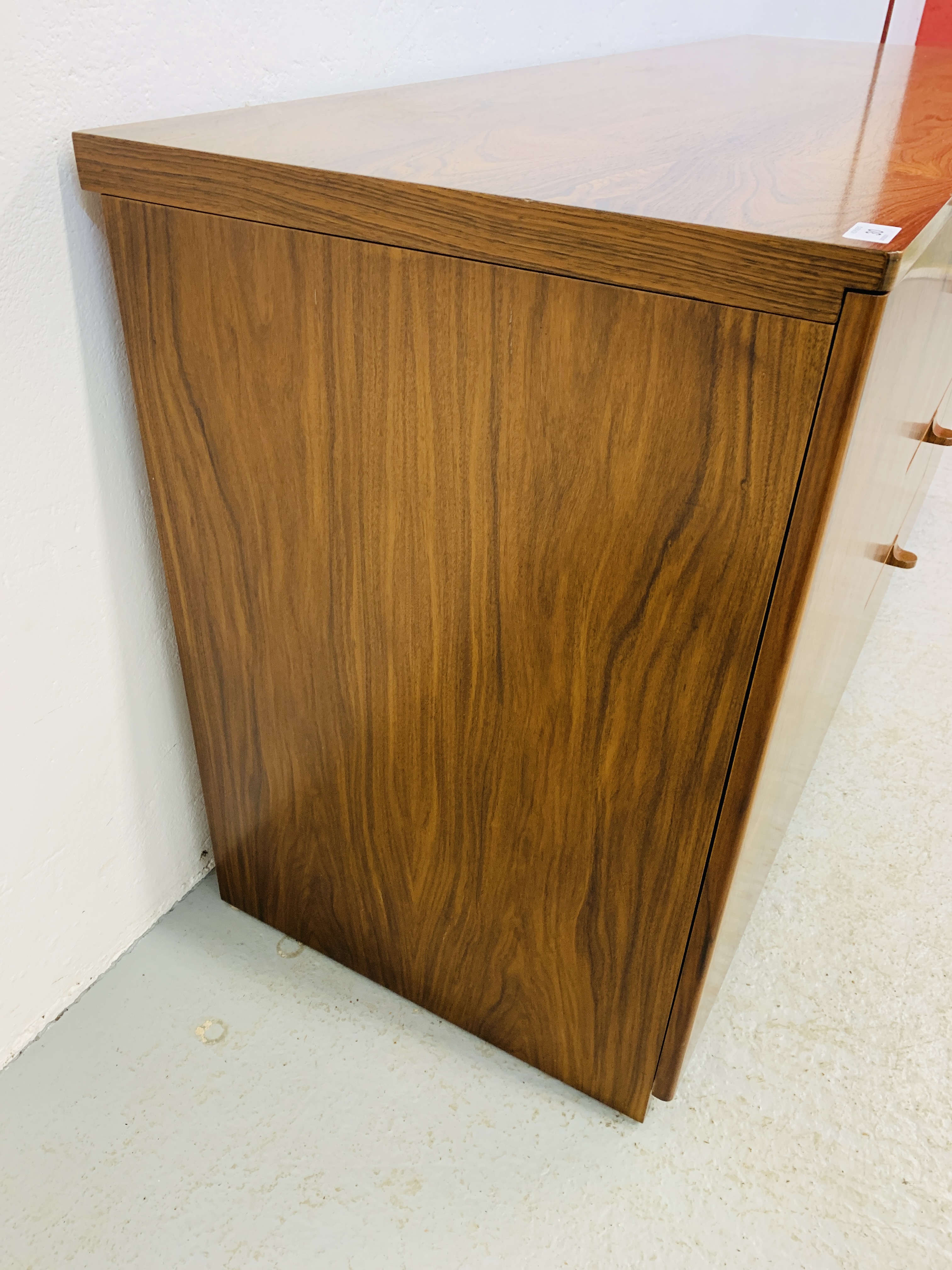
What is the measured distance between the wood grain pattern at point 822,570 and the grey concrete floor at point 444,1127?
0.10m

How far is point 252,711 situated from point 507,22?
0.88 meters

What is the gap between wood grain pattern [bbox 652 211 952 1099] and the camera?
1.61ft

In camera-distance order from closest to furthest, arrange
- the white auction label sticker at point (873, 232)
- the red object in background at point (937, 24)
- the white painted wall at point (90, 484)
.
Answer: the white auction label sticker at point (873, 232), the white painted wall at point (90, 484), the red object in background at point (937, 24)

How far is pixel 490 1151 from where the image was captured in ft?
2.73

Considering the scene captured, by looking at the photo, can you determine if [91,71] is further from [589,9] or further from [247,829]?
[589,9]

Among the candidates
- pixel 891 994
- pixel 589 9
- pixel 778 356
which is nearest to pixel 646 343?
pixel 778 356

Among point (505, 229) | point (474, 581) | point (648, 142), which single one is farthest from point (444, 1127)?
point (648, 142)

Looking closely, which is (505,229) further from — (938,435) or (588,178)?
(938,435)

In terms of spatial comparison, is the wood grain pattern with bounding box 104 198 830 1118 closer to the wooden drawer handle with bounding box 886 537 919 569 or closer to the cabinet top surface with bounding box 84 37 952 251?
the cabinet top surface with bounding box 84 37 952 251

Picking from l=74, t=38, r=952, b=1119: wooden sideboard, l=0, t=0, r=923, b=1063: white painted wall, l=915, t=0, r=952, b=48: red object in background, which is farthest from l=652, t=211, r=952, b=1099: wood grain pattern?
l=915, t=0, r=952, b=48: red object in background

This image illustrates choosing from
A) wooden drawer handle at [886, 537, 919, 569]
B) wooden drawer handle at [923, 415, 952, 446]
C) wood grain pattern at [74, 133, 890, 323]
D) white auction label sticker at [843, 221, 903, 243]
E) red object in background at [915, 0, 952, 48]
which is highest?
red object in background at [915, 0, 952, 48]

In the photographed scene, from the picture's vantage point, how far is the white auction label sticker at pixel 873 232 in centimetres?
45

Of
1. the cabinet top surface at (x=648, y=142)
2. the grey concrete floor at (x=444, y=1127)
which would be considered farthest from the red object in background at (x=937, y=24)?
the grey concrete floor at (x=444, y=1127)

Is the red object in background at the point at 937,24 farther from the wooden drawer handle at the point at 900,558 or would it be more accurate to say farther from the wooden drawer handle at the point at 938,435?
the wooden drawer handle at the point at 900,558
